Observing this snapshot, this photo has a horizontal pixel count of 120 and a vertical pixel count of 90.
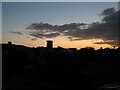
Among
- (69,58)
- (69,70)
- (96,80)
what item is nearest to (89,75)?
(96,80)

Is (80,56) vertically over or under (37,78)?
over

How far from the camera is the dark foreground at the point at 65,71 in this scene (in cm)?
2613

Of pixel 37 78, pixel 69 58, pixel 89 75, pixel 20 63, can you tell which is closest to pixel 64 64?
pixel 69 58

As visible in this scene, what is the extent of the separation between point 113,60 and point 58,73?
32.0 ft

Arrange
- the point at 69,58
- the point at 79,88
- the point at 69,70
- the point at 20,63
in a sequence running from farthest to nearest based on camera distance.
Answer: the point at 20,63 < the point at 69,58 < the point at 69,70 < the point at 79,88

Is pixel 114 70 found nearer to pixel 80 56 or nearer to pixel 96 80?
pixel 96 80

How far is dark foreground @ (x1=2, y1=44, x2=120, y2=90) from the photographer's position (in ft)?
85.7

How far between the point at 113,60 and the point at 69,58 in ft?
37.0

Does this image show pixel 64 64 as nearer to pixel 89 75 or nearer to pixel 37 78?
pixel 37 78

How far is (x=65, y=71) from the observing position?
34.2m

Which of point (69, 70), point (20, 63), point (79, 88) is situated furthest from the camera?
point (20, 63)

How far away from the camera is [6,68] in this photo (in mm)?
34656

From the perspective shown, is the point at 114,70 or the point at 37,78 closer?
the point at 114,70

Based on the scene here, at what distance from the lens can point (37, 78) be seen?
121 ft
